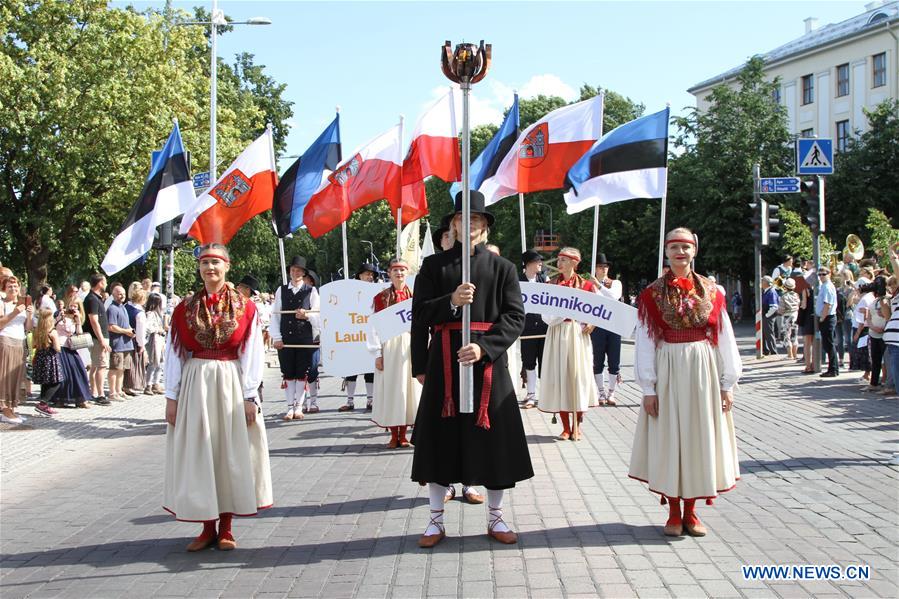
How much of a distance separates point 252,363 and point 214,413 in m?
0.42

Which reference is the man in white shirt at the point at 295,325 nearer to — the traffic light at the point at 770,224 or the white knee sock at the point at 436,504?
the white knee sock at the point at 436,504

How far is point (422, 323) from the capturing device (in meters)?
5.97

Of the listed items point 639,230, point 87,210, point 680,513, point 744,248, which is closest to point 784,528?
point 680,513

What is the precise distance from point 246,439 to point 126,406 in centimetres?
943

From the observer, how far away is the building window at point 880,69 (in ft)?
178

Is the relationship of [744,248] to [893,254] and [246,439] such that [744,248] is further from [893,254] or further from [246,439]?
[246,439]

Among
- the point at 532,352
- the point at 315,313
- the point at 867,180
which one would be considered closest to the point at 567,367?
the point at 532,352

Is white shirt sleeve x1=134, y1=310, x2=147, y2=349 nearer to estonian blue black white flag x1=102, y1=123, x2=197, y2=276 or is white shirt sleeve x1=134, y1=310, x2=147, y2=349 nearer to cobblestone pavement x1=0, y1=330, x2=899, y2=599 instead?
estonian blue black white flag x1=102, y1=123, x2=197, y2=276

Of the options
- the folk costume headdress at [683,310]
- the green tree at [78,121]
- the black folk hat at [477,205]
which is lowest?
the folk costume headdress at [683,310]

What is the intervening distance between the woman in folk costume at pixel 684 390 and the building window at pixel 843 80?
58291mm

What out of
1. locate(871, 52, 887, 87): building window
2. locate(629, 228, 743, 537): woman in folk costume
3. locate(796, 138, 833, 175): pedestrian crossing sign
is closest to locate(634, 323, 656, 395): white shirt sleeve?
locate(629, 228, 743, 537): woman in folk costume

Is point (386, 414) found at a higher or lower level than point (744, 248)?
lower

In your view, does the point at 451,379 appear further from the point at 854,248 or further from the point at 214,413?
the point at 854,248

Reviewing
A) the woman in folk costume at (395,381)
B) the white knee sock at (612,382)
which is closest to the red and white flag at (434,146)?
the woman in folk costume at (395,381)
